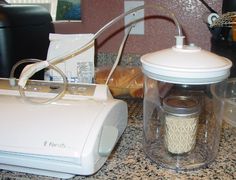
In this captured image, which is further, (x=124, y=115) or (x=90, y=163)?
(x=124, y=115)

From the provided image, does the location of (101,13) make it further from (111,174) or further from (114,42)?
(111,174)

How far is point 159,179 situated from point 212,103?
0.89ft

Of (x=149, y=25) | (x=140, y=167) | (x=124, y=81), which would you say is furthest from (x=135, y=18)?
(x=140, y=167)

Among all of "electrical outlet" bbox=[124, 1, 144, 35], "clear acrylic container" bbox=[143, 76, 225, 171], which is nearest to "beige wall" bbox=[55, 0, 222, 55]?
"electrical outlet" bbox=[124, 1, 144, 35]

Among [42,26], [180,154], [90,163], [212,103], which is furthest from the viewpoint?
[42,26]

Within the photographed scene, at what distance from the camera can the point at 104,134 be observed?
54cm

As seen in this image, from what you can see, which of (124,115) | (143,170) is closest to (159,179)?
(143,170)

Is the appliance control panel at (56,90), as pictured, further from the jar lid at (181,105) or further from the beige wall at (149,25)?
the beige wall at (149,25)

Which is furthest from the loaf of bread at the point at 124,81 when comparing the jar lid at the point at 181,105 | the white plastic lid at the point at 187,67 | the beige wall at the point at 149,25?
the white plastic lid at the point at 187,67

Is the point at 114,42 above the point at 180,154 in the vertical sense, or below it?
above

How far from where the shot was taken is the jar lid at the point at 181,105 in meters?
0.59

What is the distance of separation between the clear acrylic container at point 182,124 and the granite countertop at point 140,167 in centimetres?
2

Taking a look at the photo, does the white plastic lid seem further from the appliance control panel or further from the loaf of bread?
the loaf of bread

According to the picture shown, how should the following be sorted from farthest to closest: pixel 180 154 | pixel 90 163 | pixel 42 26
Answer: pixel 42 26, pixel 180 154, pixel 90 163
